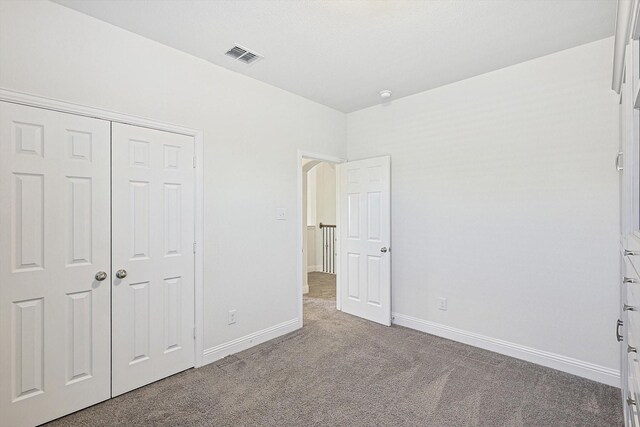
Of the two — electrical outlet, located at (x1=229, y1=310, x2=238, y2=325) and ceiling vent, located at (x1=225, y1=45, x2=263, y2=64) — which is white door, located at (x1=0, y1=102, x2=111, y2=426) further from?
ceiling vent, located at (x1=225, y1=45, x2=263, y2=64)

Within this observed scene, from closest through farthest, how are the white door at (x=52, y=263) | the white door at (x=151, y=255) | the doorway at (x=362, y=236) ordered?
the white door at (x=52, y=263), the white door at (x=151, y=255), the doorway at (x=362, y=236)

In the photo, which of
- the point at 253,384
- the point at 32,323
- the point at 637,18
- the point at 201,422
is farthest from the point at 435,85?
the point at 32,323

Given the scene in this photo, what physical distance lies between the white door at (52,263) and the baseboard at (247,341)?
2.58ft

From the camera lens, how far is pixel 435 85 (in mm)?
3354

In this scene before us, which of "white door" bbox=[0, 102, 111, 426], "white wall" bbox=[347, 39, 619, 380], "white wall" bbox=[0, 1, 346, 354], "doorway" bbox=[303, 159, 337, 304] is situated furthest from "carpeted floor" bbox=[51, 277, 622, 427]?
"doorway" bbox=[303, 159, 337, 304]

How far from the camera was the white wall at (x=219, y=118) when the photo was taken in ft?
6.63

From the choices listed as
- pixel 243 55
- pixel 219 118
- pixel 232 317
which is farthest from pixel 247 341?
pixel 243 55

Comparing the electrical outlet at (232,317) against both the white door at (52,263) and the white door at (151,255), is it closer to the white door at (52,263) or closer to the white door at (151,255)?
the white door at (151,255)

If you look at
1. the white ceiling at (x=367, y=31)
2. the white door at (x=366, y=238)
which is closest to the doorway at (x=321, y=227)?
the white door at (x=366, y=238)

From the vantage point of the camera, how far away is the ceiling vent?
2631 mm

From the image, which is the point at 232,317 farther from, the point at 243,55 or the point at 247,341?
the point at 243,55

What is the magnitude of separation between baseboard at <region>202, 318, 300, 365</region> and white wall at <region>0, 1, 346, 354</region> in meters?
0.06

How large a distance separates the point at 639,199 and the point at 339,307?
3.36m

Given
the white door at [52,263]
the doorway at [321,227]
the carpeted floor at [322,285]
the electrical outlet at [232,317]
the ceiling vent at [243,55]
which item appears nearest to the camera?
the white door at [52,263]
